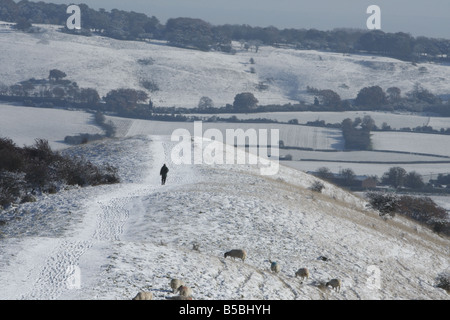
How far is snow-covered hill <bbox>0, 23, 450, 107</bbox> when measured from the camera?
165 m

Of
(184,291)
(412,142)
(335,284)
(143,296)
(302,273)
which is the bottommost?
(412,142)

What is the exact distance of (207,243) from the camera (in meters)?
27.4

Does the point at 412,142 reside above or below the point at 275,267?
below

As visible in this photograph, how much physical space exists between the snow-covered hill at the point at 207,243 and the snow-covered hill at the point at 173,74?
113857mm

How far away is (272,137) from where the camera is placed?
11494 cm

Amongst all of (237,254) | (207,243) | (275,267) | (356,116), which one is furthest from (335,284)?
(356,116)

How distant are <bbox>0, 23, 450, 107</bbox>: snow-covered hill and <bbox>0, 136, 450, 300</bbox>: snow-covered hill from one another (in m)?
114

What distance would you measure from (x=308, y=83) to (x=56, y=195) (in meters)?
154

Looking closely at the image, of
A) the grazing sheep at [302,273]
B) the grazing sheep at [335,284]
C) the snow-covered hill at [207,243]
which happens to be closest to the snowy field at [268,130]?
the snow-covered hill at [207,243]

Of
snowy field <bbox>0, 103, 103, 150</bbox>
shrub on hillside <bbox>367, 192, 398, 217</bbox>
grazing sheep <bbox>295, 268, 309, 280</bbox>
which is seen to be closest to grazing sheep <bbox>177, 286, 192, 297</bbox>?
grazing sheep <bbox>295, 268, 309, 280</bbox>

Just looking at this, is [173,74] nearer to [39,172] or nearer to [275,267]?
[39,172]

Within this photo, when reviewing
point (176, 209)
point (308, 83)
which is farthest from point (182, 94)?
point (176, 209)

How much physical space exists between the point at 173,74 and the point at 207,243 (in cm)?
15158
